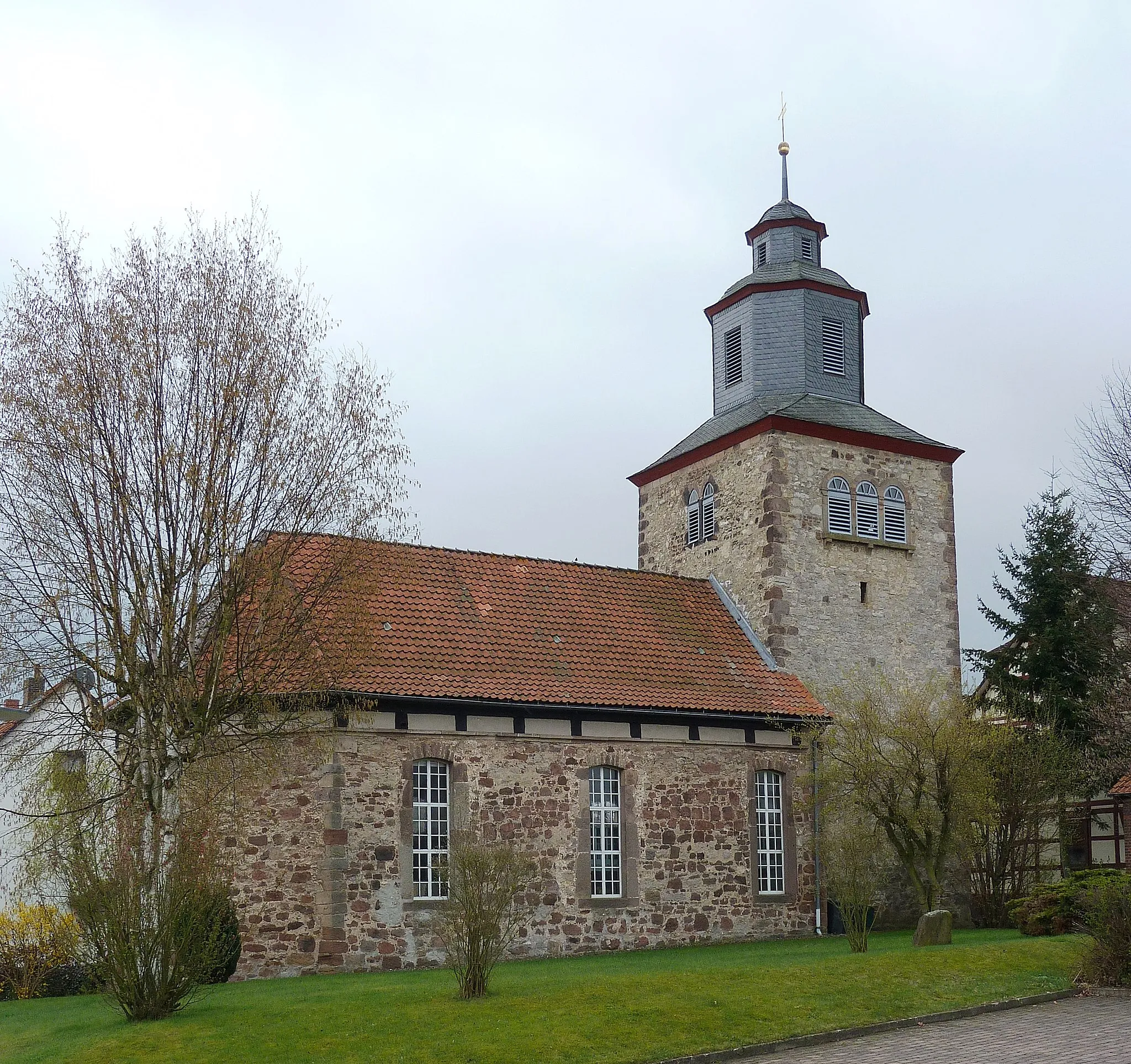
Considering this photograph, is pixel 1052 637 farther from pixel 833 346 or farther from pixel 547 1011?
pixel 547 1011

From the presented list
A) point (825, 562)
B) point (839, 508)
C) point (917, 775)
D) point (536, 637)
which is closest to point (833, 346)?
point (839, 508)

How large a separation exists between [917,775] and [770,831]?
137 inches

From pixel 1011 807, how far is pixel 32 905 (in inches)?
662

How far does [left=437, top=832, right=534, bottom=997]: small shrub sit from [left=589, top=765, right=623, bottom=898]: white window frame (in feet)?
20.1

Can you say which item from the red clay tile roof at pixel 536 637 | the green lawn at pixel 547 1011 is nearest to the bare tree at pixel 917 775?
the red clay tile roof at pixel 536 637

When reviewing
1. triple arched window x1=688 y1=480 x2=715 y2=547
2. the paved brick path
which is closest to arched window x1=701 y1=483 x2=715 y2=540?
triple arched window x1=688 y1=480 x2=715 y2=547

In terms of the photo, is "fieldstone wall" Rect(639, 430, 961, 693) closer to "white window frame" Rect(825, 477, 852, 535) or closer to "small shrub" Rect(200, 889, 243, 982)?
"white window frame" Rect(825, 477, 852, 535)

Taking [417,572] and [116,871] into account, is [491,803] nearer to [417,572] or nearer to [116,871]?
[417,572]

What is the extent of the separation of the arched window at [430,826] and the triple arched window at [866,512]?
408 inches

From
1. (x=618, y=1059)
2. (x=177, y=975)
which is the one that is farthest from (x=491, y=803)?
(x=618, y=1059)

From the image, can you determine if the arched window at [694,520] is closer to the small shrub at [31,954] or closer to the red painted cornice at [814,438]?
the red painted cornice at [814,438]

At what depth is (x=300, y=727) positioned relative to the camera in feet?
59.6

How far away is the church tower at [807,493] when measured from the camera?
2555cm

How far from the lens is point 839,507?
26.5 metres
